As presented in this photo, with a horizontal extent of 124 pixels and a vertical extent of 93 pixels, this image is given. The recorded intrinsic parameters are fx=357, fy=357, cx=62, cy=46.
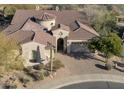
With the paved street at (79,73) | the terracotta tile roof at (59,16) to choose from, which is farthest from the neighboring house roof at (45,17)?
the paved street at (79,73)

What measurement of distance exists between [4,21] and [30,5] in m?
7.81

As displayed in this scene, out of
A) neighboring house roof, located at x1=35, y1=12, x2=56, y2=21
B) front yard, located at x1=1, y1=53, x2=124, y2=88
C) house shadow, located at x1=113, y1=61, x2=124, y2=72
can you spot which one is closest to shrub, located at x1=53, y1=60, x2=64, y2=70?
front yard, located at x1=1, y1=53, x2=124, y2=88

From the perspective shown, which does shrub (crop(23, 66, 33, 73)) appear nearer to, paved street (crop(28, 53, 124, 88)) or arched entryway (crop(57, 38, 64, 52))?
paved street (crop(28, 53, 124, 88))

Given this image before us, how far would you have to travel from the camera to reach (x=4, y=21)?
56.7 metres

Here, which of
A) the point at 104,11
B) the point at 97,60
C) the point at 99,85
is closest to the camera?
the point at 99,85

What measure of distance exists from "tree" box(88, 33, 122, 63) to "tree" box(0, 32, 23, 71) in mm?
9807

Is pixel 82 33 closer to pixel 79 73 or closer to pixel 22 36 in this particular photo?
pixel 79 73

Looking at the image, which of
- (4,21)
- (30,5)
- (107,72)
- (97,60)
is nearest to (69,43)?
(97,60)

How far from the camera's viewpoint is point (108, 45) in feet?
141

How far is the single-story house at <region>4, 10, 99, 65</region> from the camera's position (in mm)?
42781

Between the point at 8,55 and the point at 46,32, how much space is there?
943 cm

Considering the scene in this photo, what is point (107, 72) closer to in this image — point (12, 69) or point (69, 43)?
point (69, 43)

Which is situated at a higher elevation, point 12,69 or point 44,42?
point 44,42

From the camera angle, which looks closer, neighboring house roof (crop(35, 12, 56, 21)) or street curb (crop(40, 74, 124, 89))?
street curb (crop(40, 74, 124, 89))
